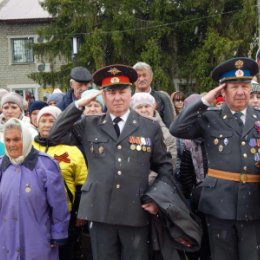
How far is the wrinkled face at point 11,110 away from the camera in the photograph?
18.5 feet

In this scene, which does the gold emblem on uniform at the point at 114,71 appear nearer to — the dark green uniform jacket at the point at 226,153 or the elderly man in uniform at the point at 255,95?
the dark green uniform jacket at the point at 226,153

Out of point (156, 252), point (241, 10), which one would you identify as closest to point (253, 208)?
point (156, 252)

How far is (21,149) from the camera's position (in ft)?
14.0

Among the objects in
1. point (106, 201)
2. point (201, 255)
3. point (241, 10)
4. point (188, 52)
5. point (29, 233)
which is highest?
point (241, 10)

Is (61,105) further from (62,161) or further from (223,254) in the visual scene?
(223,254)

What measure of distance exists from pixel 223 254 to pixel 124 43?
16.8 metres

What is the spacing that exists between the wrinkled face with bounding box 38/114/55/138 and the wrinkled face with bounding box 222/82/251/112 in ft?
5.97

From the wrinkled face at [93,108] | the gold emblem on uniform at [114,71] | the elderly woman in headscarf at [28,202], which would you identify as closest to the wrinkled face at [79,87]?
the wrinkled face at [93,108]

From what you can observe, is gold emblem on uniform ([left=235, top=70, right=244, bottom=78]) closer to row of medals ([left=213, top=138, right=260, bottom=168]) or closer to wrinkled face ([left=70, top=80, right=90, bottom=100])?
row of medals ([left=213, top=138, right=260, bottom=168])

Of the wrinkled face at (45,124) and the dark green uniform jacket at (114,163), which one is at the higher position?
the wrinkled face at (45,124)

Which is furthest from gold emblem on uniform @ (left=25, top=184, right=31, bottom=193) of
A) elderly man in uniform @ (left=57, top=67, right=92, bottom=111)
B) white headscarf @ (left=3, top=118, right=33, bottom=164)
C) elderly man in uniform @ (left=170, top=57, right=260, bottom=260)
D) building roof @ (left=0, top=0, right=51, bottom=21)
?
building roof @ (left=0, top=0, right=51, bottom=21)

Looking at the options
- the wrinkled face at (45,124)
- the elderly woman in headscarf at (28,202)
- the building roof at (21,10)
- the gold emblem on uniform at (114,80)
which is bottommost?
the elderly woman in headscarf at (28,202)

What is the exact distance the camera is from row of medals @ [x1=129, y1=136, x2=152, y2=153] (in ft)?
13.4

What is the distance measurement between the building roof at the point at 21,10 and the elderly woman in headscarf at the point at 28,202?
24.4 m
